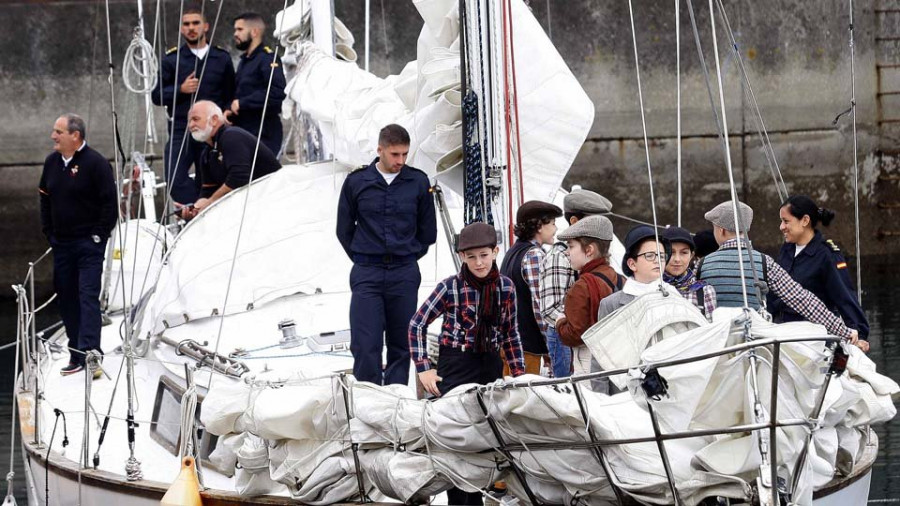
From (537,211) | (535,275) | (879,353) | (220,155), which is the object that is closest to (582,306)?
(535,275)

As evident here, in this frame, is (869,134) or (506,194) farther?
(869,134)

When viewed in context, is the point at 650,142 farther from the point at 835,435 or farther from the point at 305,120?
the point at 835,435

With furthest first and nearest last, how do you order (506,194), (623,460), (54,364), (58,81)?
(58,81), (54,364), (506,194), (623,460)

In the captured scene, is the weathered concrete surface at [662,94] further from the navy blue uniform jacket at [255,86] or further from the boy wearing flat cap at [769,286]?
the boy wearing flat cap at [769,286]

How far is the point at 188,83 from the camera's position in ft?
32.7

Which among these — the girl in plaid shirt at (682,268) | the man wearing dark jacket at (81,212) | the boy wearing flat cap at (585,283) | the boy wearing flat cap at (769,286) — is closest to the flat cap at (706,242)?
the boy wearing flat cap at (769,286)

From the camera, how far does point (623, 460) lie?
14.2ft

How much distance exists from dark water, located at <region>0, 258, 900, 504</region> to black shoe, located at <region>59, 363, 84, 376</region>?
135cm

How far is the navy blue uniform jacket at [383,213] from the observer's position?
589cm

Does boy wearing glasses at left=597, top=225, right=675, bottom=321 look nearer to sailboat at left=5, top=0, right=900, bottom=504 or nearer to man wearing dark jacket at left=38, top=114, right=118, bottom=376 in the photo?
sailboat at left=5, top=0, right=900, bottom=504

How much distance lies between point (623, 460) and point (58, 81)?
12329 millimetres

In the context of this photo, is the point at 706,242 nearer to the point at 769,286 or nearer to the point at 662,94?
the point at 769,286

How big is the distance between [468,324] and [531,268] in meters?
0.50

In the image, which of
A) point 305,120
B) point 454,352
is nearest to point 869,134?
point 305,120
